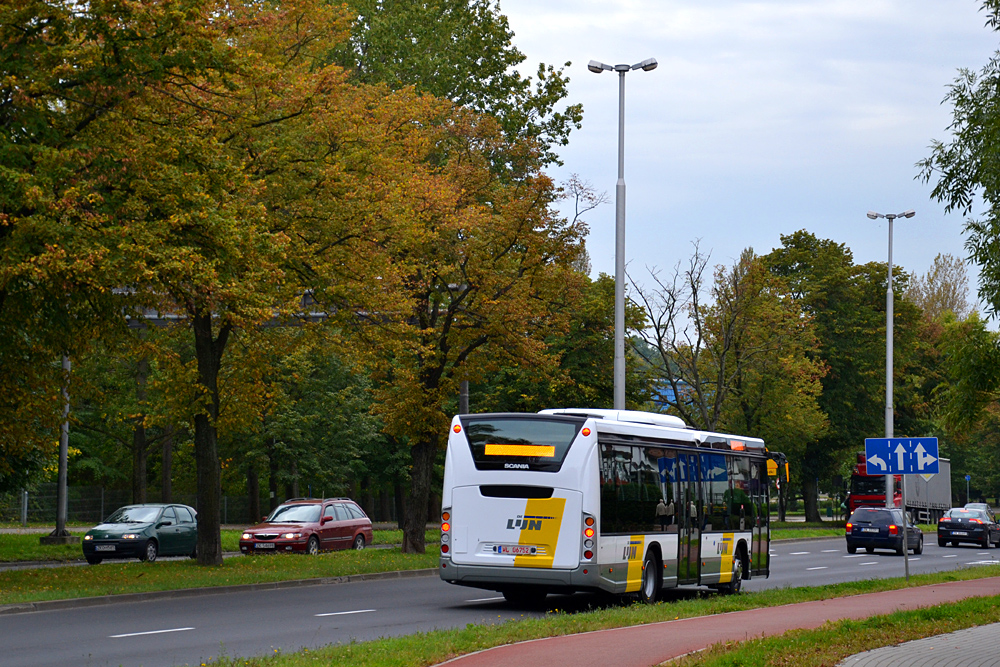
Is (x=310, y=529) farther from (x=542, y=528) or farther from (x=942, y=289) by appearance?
(x=942, y=289)

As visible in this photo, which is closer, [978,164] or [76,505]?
[978,164]

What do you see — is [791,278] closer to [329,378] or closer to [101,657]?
[329,378]

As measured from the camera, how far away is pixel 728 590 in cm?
2339

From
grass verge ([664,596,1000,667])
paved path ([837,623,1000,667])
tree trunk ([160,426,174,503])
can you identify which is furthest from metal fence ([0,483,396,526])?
paved path ([837,623,1000,667])

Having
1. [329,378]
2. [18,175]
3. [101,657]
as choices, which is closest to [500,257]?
[18,175]

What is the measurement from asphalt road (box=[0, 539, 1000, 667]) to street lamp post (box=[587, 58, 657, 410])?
5.51 meters

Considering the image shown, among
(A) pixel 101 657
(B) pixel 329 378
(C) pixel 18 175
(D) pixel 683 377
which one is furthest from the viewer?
(B) pixel 329 378

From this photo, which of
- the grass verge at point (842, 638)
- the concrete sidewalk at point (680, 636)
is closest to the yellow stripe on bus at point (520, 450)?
the concrete sidewalk at point (680, 636)

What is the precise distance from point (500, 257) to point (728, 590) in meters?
11.0

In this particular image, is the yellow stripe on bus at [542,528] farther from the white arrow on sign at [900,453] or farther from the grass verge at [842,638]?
the white arrow on sign at [900,453]

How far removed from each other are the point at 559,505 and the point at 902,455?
27.2ft

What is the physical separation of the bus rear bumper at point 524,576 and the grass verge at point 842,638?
4.15 meters

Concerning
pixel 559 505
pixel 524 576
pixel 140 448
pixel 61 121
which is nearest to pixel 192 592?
pixel 524 576

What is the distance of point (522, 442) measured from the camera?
732 inches
